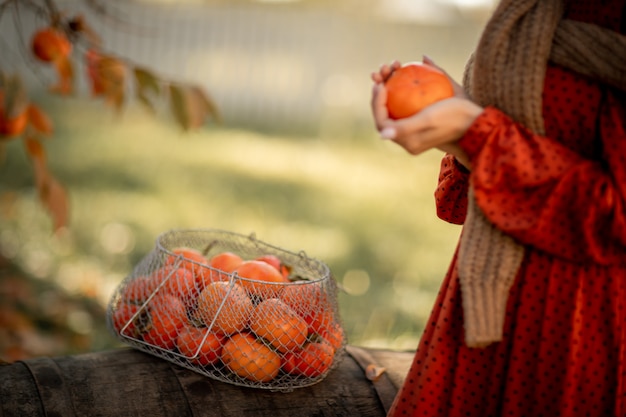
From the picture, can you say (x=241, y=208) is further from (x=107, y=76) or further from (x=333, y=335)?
(x=333, y=335)

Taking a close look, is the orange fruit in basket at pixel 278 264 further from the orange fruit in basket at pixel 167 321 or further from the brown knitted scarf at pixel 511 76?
the brown knitted scarf at pixel 511 76

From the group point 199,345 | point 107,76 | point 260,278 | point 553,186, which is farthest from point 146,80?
point 553,186

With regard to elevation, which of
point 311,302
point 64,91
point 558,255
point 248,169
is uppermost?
point 64,91

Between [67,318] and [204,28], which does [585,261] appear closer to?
[67,318]

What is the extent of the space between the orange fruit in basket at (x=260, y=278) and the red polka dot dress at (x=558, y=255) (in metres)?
0.41

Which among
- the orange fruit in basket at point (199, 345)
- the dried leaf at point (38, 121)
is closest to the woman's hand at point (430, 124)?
the orange fruit in basket at point (199, 345)

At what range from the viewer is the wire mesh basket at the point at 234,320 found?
1541 mm

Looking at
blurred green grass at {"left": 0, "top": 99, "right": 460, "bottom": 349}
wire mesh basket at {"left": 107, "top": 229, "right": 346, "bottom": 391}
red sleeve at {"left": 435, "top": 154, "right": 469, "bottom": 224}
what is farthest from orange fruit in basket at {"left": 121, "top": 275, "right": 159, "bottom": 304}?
blurred green grass at {"left": 0, "top": 99, "right": 460, "bottom": 349}

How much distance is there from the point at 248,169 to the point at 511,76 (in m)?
5.00

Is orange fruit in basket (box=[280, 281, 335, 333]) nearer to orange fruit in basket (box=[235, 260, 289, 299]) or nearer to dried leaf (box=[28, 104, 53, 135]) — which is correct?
orange fruit in basket (box=[235, 260, 289, 299])

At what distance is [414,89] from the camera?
3.93ft

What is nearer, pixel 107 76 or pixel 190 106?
pixel 190 106

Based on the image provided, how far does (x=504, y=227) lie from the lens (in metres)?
1.18

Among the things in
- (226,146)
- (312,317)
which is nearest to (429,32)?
(226,146)
